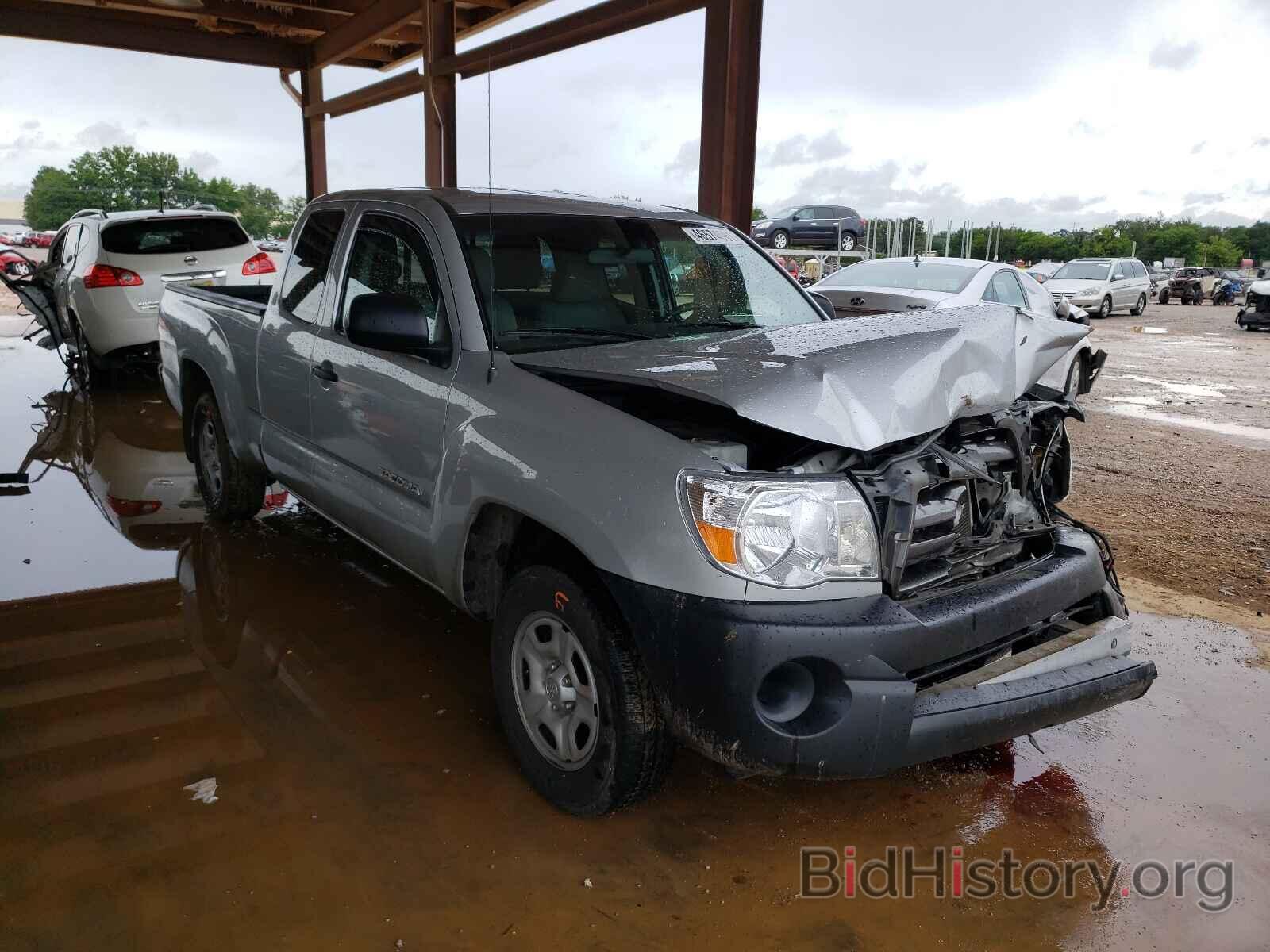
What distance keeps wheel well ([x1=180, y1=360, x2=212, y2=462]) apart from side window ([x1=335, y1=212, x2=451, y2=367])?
200cm

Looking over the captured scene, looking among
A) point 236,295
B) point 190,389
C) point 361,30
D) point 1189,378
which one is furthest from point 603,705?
point 1189,378

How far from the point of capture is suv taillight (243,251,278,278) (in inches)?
388

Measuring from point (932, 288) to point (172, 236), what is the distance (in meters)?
7.64

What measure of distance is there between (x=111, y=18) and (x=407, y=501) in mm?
14036

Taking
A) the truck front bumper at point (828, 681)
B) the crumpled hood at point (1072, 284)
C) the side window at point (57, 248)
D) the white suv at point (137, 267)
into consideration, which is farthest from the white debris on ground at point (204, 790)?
the crumpled hood at point (1072, 284)

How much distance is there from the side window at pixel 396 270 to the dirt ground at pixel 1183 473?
3.88 meters

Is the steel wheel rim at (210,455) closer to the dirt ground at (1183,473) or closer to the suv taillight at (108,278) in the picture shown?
the suv taillight at (108,278)

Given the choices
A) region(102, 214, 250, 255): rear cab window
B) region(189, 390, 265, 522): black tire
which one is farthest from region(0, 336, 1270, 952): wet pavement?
region(102, 214, 250, 255): rear cab window

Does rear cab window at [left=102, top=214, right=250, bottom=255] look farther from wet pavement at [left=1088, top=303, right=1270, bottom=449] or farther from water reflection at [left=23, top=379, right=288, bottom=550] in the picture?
wet pavement at [left=1088, top=303, right=1270, bottom=449]

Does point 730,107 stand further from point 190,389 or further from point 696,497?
point 696,497

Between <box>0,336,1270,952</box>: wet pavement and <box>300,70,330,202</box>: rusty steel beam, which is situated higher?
<box>300,70,330,202</box>: rusty steel beam

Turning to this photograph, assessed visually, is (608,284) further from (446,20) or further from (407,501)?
(446,20)

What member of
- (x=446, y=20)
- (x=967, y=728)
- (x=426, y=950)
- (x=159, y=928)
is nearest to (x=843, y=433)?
(x=967, y=728)

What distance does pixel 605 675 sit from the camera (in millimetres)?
2520
